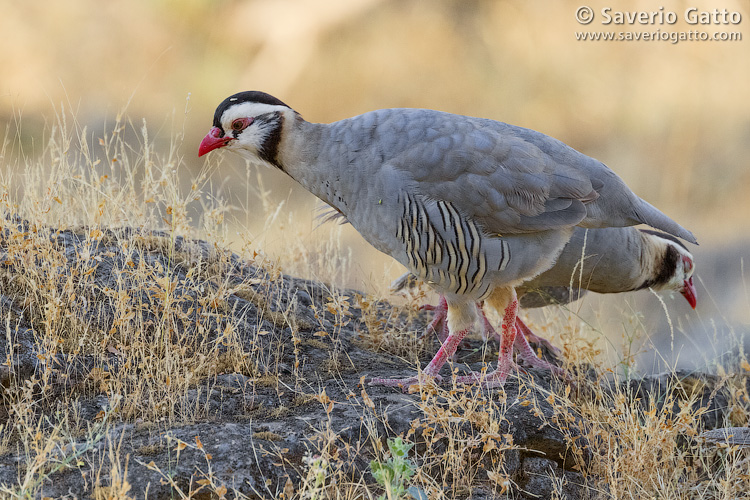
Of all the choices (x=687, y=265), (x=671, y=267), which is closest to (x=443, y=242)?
(x=671, y=267)

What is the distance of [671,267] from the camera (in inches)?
285

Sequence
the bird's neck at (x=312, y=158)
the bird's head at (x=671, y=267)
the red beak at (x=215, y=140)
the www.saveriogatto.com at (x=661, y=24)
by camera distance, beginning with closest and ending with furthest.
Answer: the bird's neck at (x=312, y=158), the red beak at (x=215, y=140), the bird's head at (x=671, y=267), the www.saveriogatto.com at (x=661, y=24)

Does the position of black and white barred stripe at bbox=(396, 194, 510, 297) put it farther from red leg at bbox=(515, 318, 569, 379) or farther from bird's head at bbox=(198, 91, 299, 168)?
red leg at bbox=(515, 318, 569, 379)

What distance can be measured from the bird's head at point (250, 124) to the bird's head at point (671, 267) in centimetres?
342

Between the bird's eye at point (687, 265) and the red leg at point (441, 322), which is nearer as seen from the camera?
the red leg at point (441, 322)

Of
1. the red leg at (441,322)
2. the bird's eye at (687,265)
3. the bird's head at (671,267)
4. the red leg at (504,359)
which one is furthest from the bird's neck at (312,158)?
the bird's eye at (687,265)

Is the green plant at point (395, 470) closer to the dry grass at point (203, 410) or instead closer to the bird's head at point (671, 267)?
the dry grass at point (203, 410)

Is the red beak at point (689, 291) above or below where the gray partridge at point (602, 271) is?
below

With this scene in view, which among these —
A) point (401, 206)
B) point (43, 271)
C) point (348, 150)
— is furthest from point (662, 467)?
point (43, 271)

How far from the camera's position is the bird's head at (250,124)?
513 centimetres

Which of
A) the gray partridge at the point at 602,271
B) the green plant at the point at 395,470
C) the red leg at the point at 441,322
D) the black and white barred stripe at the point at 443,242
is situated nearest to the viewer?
the green plant at the point at 395,470

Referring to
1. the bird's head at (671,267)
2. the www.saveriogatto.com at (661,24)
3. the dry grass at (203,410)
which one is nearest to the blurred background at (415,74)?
the www.saveriogatto.com at (661,24)

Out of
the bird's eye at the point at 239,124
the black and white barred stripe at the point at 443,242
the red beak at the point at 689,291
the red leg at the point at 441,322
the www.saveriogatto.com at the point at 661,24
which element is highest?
the www.saveriogatto.com at the point at 661,24

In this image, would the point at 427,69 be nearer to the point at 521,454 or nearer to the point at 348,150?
the point at 348,150
